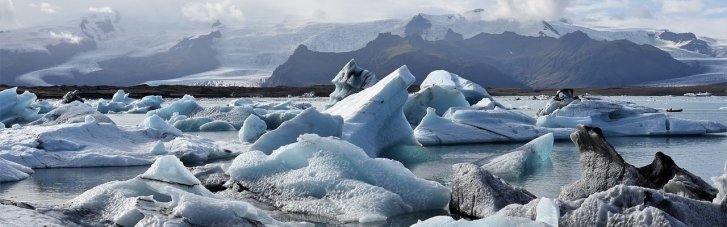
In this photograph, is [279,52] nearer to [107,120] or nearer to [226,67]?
[226,67]

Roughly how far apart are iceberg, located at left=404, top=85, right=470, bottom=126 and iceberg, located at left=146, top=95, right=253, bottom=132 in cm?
456

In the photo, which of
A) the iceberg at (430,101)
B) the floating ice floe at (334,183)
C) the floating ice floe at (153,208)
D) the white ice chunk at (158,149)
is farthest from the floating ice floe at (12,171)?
the iceberg at (430,101)

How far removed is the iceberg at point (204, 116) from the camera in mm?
18078

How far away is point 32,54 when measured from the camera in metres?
114

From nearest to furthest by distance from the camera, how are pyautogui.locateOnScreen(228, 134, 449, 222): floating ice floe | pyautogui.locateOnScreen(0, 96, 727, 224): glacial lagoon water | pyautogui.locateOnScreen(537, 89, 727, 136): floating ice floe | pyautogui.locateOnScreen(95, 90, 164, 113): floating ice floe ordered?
pyautogui.locateOnScreen(228, 134, 449, 222): floating ice floe
pyautogui.locateOnScreen(0, 96, 727, 224): glacial lagoon water
pyautogui.locateOnScreen(537, 89, 727, 136): floating ice floe
pyautogui.locateOnScreen(95, 90, 164, 113): floating ice floe

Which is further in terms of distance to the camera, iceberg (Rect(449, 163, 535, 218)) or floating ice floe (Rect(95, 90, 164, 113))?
floating ice floe (Rect(95, 90, 164, 113))

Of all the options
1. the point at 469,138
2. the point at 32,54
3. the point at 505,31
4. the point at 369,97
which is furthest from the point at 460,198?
the point at 505,31

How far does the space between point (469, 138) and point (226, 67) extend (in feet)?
315

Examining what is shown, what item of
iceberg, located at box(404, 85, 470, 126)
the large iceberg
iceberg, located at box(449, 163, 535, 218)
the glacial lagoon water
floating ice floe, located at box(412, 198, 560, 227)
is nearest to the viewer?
floating ice floe, located at box(412, 198, 560, 227)

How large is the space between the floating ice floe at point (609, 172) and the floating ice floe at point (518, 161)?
2.24 metres

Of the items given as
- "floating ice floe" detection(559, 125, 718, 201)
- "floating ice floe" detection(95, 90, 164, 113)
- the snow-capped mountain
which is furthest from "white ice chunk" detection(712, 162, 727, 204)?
the snow-capped mountain

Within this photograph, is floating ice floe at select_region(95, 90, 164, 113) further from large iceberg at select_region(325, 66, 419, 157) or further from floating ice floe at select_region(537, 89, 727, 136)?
large iceberg at select_region(325, 66, 419, 157)

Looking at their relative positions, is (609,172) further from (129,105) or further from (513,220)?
(129,105)

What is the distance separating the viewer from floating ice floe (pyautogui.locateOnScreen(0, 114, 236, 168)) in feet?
32.1
